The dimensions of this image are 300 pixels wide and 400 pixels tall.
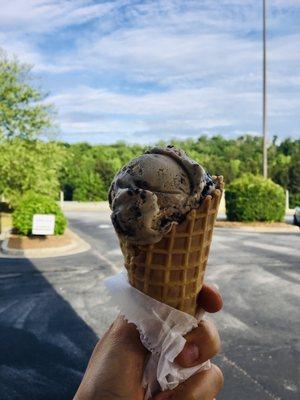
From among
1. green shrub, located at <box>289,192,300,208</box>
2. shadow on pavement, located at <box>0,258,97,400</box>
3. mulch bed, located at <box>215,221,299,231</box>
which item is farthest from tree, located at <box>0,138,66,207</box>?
green shrub, located at <box>289,192,300,208</box>

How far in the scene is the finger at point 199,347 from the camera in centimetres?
190

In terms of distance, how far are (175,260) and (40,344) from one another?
5.09 meters

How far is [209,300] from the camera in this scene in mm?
2068

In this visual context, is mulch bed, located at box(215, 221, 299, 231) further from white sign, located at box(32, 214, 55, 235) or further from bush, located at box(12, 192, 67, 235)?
white sign, located at box(32, 214, 55, 235)

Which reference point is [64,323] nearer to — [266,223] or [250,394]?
[250,394]

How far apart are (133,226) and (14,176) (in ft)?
63.1

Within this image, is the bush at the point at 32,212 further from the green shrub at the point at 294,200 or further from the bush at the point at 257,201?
the green shrub at the point at 294,200

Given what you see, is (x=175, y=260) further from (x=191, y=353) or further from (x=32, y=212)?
(x=32, y=212)

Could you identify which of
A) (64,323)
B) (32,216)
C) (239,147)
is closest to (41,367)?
(64,323)

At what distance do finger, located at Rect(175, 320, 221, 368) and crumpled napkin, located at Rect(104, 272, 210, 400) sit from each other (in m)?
0.03

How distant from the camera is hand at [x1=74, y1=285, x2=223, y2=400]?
1.71 metres

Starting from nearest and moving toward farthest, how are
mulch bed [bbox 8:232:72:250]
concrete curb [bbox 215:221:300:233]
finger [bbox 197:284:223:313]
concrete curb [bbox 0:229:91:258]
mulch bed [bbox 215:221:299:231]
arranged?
finger [bbox 197:284:223:313] < concrete curb [bbox 0:229:91:258] < mulch bed [bbox 8:232:72:250] < concrete curb [bbox 215:221:300:233] < mulch bed [bbox 215:221:299:231]

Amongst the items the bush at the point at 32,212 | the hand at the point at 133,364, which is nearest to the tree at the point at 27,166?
the bush at the point at 32,212

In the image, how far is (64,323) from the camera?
7348 millimetres
